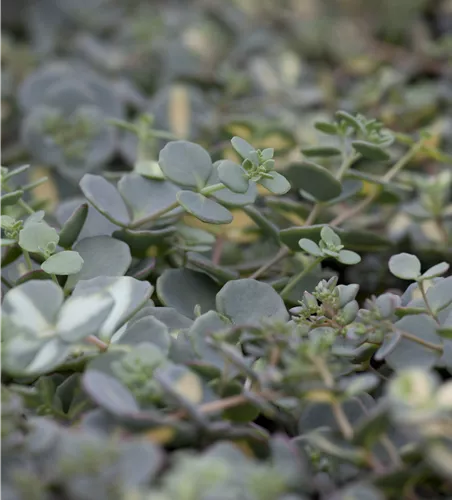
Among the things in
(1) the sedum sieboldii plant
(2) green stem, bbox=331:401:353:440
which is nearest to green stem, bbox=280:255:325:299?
(1) the sedum sieboldii plant

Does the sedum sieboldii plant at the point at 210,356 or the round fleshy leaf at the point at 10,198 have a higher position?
the round fleshy leaf at the point at 10,198

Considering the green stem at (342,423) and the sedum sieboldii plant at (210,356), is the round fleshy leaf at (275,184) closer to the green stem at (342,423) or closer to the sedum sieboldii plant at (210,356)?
the sedum sieboldii plant at (210,356)

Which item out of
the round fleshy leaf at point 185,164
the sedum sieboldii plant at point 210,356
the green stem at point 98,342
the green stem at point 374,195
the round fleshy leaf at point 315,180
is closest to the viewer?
the sedum sieboldii plant at point 210,356

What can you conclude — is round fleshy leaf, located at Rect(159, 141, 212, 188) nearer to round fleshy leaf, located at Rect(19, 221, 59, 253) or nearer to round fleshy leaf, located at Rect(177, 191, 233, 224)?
round fleshy leaf, located at Rect(177, 191, 233, 224)

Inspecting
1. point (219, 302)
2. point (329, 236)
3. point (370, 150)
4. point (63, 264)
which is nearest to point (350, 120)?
point (370, 150)

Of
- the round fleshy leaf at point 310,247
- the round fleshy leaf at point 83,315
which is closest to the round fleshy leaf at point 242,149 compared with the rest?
the round fleshy leaf at point 310,247

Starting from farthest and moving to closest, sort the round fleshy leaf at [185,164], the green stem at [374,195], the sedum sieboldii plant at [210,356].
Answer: the green stem at [374,195] < the round fleshy leaf at [185,164] < the sedum sieboldii plant at [210,356]
